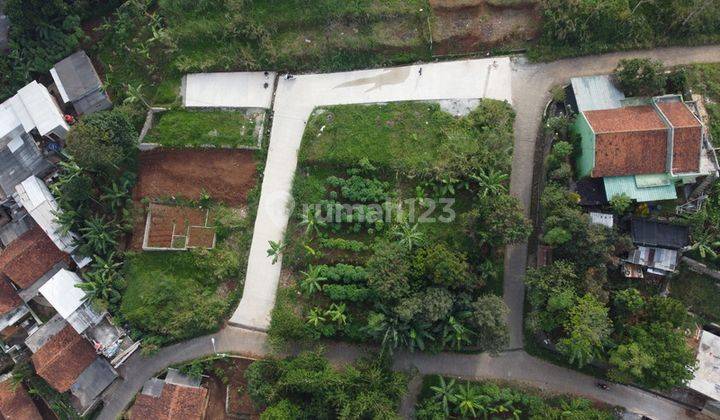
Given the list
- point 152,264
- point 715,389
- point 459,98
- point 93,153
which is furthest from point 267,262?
point 715,389

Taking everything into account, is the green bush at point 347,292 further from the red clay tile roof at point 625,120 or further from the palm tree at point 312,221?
the red clay tile roof at point 625,120

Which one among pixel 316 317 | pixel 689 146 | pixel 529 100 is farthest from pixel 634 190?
pixel 316 317

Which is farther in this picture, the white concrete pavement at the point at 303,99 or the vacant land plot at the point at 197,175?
the vacant land plot at the point at 197,175

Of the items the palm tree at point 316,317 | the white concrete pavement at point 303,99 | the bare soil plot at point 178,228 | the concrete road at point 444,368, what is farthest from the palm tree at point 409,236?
the bare soil plot at point 178,228

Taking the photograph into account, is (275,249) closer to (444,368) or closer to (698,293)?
(444,368)

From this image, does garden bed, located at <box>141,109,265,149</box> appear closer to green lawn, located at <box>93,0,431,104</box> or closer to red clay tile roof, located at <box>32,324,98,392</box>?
green lawn, located at <box>93,0,431,104</box>

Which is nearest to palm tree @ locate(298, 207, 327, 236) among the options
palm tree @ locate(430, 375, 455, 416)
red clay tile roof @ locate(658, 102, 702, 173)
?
palm tree @ locate(430, 375, 455, 416)

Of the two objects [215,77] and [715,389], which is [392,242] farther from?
[715,389]
